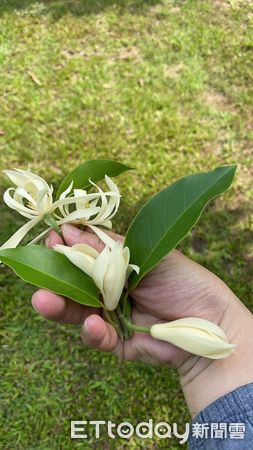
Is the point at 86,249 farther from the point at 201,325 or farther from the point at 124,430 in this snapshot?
the point at 124,430

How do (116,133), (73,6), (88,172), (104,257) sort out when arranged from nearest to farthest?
(104,257), (88,172), (116,133), (73,6)

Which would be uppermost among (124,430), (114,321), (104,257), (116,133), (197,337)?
(104,257)

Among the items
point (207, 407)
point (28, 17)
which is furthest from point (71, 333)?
point (28, 17)

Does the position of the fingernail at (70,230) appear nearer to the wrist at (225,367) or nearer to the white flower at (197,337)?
the white flower at (197,337)

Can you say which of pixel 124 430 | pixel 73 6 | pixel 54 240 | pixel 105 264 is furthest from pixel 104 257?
pixel 73 6

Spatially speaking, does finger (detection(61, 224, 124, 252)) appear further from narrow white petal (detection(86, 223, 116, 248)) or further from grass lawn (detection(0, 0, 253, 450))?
grass lawn (detection(0, 0, 253, 450))

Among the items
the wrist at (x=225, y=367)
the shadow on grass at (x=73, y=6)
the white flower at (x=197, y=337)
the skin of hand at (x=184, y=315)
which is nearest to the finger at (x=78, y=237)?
the skin of hand at (x=184, y=315)

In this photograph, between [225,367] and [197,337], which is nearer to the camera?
[197,337]
